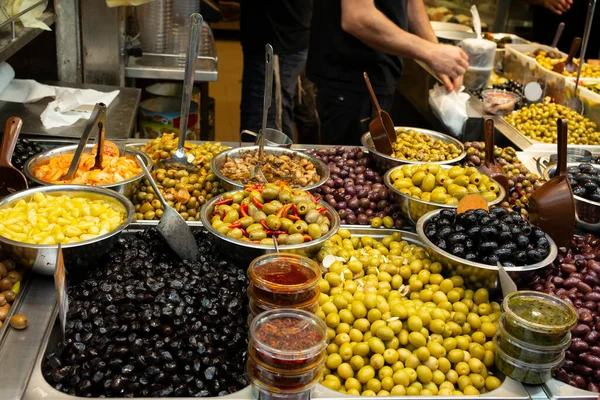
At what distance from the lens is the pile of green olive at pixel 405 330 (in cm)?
173

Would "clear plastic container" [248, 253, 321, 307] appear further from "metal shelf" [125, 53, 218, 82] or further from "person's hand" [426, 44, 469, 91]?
"metal shelf" [125, 53, 218, 82]

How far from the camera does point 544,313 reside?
1.76 meters

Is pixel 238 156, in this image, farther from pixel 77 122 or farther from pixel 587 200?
pixel 587 200

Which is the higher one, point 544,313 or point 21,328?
point 544,313

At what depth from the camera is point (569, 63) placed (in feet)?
15.4

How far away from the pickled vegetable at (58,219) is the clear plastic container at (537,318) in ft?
4.21

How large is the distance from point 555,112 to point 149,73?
2.69m

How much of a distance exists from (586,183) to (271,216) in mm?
1353

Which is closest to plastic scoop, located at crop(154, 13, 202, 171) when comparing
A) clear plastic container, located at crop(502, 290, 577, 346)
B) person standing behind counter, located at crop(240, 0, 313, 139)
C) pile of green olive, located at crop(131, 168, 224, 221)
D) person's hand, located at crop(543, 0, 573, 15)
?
pile of green olive, located at crop(131, 168, 224, 221)

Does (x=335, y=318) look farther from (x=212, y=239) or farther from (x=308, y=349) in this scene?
(x=212, y=239)

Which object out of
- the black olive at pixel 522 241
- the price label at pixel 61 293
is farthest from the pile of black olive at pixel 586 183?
the price label at pixel 61 293

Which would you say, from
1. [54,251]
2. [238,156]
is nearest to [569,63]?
[238,156]

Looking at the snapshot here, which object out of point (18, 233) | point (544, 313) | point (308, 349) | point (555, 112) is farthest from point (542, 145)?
point (18, 233)

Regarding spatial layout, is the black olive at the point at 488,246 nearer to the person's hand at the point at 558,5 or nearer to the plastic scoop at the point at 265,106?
the plastic scoop at the point at 265,106
